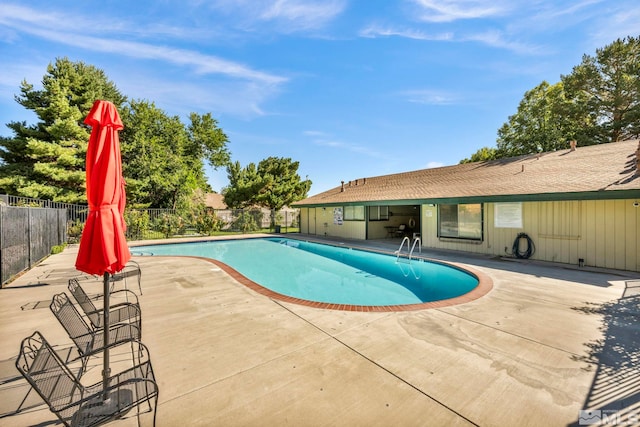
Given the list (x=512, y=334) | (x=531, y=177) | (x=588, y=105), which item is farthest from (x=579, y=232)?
(x=588, y=105)

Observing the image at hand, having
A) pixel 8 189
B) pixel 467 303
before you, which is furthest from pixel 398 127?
pixel 8 189

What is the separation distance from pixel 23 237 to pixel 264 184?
21.7 metres

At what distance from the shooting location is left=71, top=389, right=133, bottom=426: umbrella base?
202 centimetres

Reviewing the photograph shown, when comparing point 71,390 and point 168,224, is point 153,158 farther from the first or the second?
point 71,390

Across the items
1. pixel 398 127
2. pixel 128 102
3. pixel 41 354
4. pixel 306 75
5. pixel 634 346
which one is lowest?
pixel 634 346

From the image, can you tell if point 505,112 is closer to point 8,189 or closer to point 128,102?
point 128,102

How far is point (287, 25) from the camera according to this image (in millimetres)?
11242

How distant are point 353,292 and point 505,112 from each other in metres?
27.9

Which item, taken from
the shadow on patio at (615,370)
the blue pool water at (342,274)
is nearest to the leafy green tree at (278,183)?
the blue pool water at (342,274)

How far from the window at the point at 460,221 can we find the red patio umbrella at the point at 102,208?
12374mm

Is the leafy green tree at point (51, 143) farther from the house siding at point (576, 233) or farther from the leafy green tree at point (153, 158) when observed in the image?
the house siding at point (576, 233)

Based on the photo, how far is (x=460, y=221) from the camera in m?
12.1

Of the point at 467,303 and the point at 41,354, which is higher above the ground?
the point at 41,354

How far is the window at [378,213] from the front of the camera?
1698 centimetres
